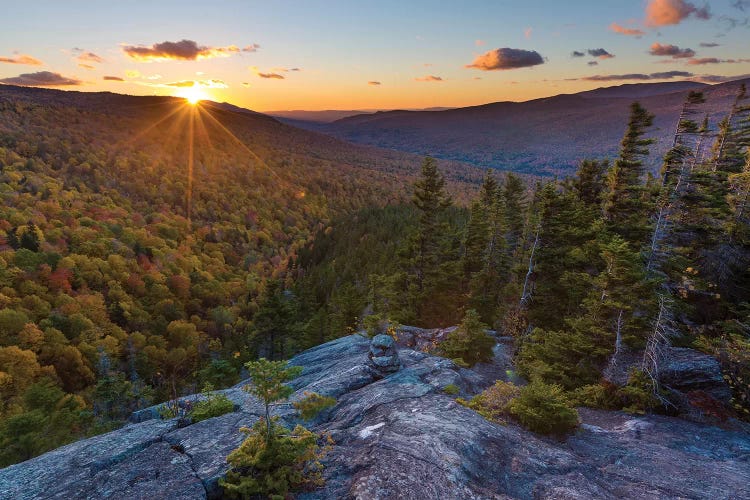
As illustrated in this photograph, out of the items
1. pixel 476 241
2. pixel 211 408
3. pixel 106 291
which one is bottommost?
pixel 106 291

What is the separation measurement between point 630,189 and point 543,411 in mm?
19370

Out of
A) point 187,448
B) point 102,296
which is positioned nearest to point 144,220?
point 102,296

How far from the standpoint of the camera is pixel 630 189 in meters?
26.0

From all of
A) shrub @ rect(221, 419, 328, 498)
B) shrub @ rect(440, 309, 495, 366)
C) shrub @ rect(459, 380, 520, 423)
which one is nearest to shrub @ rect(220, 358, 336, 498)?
shrub @ rect(221, 419, 328, 498)

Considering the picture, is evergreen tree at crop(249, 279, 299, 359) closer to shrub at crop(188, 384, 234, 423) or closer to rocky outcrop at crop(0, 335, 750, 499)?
rocky outcrop at crop(0, 335, 750, 499)

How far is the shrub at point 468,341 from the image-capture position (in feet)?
82.7

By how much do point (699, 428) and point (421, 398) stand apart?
39.7 ft

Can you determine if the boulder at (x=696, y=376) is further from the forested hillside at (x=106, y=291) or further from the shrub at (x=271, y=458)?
the forested hillside at (x=106, y=291)

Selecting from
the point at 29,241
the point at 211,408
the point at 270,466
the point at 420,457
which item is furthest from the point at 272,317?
the point at 29,241

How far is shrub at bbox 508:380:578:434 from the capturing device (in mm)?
13766

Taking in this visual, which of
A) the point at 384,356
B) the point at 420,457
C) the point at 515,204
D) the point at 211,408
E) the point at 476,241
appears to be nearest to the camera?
the point at 420,457

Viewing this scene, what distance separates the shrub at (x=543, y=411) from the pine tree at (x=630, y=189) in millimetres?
16515

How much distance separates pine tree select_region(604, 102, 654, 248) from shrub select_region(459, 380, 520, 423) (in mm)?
16671

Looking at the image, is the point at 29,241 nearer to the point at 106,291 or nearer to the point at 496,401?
the point at 106,291
